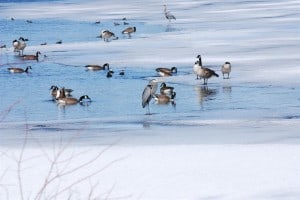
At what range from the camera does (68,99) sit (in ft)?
40.1

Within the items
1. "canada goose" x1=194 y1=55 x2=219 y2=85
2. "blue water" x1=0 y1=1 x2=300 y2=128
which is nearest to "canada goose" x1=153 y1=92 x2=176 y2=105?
"blue water" x1=0 y1=1 x2=300 y2=128

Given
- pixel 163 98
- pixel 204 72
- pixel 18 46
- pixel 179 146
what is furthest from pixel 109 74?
pixel 179 146

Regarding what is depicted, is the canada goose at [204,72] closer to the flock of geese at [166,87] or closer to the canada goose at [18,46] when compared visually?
the flock of geese at [166,87]

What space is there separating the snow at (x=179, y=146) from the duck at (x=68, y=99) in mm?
1540

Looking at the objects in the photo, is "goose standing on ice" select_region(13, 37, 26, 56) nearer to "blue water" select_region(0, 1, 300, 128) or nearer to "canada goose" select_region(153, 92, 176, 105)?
"blue water" select_region(0, 1, 300, 128)

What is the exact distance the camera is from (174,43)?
20906mm

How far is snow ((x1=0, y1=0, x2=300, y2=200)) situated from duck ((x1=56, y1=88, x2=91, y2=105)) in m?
1.54

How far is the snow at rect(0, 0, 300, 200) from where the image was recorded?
5602mm

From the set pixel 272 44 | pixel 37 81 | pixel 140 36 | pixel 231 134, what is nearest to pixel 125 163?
pixel 231 134

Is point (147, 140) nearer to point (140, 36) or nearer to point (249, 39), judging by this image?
point (249, 39)

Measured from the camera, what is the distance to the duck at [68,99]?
12073mm

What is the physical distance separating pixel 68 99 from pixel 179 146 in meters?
4.92

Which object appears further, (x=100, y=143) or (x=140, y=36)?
(x=140, y=36)

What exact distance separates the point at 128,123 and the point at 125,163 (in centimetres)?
328
